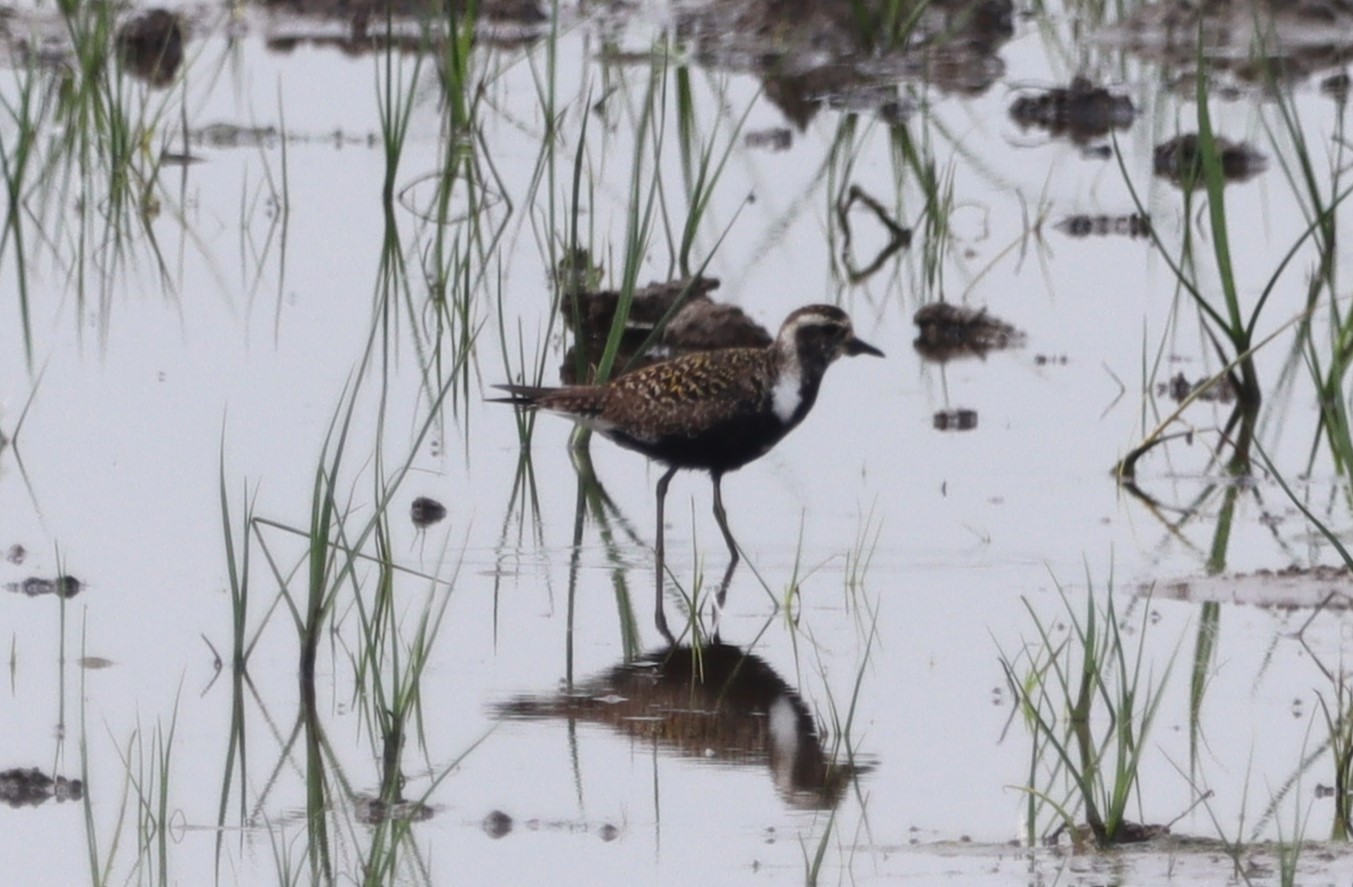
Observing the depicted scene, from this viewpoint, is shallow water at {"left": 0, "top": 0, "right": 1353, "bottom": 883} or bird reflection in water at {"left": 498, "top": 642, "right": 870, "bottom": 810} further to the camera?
bird reflection in water at {"left": 498, "top": 642, "right": 870, "bottom": 810}

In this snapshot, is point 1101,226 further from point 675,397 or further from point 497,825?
point 497,825

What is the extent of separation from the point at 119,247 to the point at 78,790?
5380 millimetres

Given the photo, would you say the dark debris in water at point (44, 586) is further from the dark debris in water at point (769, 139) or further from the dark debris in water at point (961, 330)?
the dark debris in water at point (769, 139)

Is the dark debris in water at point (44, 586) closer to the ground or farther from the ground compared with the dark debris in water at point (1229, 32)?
closer to the ground

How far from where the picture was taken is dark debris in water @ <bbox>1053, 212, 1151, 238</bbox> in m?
11.4

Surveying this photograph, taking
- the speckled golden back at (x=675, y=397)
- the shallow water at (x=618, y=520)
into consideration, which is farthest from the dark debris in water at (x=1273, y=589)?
the speckled golden back at (x=675, y=397)

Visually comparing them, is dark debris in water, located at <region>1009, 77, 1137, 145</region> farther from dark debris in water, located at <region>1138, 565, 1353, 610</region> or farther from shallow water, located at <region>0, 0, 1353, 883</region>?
dark debris in water, located at <region>1138, 565, 1353, 610</region>

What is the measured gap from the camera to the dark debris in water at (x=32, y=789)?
5281 mm

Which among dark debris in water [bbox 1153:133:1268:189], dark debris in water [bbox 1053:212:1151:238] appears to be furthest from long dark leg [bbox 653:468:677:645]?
dark debris in water [bbox 1153:133:1268:189]

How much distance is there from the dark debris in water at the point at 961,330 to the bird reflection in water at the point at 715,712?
3.35 metres

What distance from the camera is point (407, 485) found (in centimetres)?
785

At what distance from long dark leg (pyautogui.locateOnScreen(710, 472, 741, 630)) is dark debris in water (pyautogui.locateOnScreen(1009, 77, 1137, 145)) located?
21.0ft

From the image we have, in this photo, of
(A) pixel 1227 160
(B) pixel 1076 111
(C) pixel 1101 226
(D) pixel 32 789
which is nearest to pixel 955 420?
(C) pixel 1101 226

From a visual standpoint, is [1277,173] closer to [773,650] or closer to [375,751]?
[773,650]
